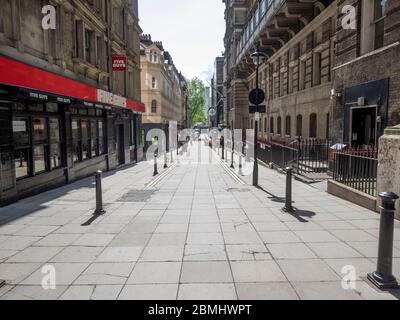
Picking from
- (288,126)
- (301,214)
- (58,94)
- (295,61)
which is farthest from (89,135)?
(288,126)

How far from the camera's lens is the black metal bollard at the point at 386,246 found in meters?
4.14

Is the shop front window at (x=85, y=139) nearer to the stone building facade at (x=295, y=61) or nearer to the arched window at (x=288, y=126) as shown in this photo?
the stone building facade at (x=295, y=61)

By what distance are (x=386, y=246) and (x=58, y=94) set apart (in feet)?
35.9

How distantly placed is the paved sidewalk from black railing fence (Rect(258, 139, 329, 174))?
451 centimetres

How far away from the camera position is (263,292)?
4.07 m

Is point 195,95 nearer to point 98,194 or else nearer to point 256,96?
point 256,96

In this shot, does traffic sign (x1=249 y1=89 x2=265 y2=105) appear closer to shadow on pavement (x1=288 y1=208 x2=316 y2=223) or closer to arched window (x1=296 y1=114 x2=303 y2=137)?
shadow on pavement (x1=288 y1=208 x2=316 y2=223)

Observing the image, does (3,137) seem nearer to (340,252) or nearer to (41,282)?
(41,282)

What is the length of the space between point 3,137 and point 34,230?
367 centimetres

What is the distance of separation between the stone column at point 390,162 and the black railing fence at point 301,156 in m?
6.39

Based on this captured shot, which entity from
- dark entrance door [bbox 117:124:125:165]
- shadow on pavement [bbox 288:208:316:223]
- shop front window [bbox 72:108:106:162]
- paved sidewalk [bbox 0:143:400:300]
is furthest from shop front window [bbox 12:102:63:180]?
dark entrance door [bbox 117:124:125:165]

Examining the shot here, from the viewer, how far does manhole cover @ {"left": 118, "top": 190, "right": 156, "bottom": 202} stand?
10.1 metres

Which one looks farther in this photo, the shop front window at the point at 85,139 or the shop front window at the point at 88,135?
the shop front window at the point at 85,139

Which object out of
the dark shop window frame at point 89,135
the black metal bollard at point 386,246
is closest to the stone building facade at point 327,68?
the black metal bollard at point 386,246
